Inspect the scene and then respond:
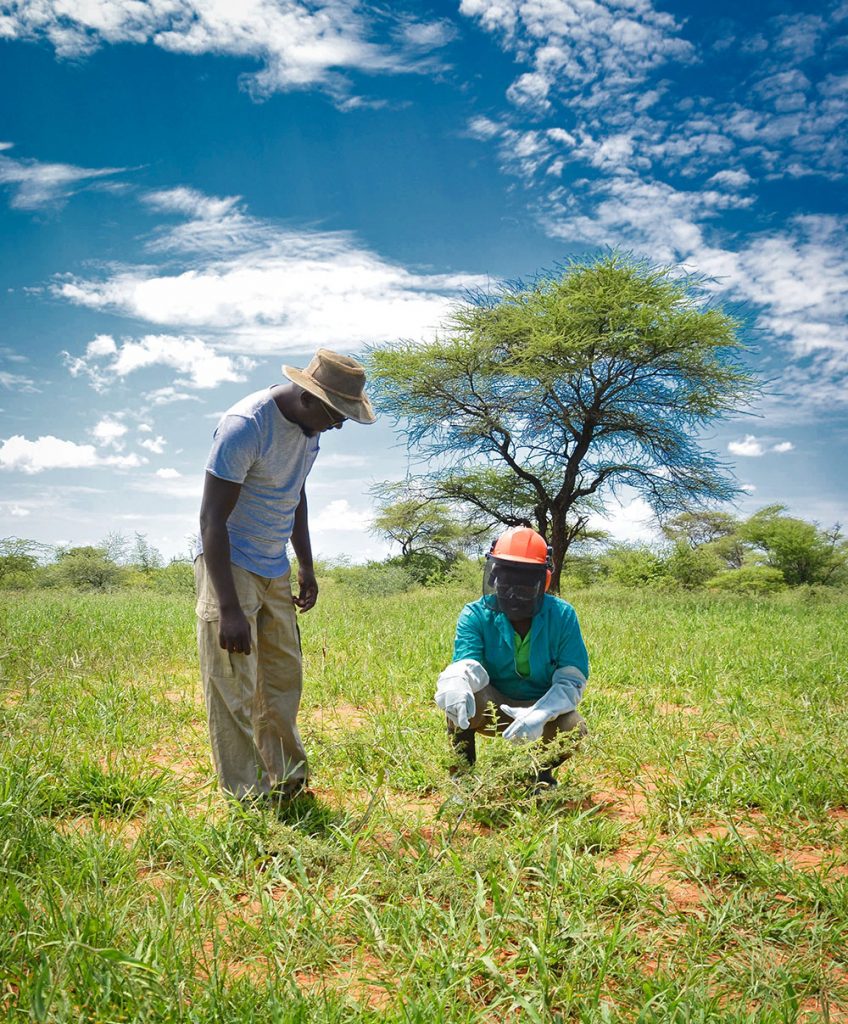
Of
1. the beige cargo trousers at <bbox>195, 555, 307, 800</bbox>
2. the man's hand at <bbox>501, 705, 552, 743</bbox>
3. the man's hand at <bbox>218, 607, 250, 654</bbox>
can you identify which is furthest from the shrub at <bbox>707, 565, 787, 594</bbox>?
the man's hand at <bbox>218, 607, 250, 654</bbox>

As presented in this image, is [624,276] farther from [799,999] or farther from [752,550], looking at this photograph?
[799,999]

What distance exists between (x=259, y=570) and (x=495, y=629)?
46.5 inches

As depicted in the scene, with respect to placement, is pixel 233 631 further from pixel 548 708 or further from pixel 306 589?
pixel 548 708

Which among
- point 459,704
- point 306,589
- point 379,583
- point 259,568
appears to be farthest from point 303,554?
point 379,583

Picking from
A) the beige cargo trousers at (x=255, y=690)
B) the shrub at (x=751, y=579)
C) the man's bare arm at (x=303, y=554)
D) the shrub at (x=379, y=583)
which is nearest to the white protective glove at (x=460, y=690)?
the beige cargo trousers at (x=255, y=690)

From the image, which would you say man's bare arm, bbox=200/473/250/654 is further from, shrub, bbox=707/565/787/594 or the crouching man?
shrub, bbox=707/565/787/594

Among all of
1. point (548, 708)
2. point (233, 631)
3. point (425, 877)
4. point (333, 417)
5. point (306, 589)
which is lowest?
point (425, 877)

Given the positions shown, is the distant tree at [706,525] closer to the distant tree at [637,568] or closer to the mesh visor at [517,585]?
the distant tree at [637,568]

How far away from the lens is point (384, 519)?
1203 inches

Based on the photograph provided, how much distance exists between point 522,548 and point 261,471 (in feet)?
4.07

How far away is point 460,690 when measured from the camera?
11.3 ft

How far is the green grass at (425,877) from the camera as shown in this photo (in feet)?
6.64

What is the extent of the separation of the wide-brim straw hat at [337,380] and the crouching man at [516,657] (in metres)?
0.94

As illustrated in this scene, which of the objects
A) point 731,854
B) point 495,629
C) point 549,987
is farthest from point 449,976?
point 495,629
